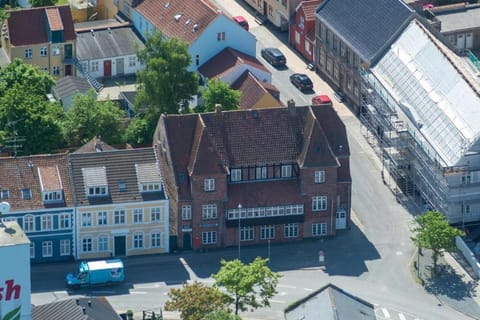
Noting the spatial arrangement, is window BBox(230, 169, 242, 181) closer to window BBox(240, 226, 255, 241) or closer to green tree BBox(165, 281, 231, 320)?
window BBox(240, 226, 255, 241)

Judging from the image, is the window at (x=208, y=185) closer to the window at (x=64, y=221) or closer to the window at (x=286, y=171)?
the window at (x=286, y=171)

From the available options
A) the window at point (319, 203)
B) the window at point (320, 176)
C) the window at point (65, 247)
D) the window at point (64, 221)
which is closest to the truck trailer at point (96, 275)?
the window at point (65, 247)

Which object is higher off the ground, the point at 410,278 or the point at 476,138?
the point at 476,138

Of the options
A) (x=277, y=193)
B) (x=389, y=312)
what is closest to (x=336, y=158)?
(x=277, y=193)

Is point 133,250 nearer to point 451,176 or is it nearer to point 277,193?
point 277,193

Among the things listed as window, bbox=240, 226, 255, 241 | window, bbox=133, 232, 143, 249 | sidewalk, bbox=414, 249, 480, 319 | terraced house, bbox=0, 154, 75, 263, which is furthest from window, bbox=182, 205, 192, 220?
sidewalk, bbox=414, 249, 480, 319
